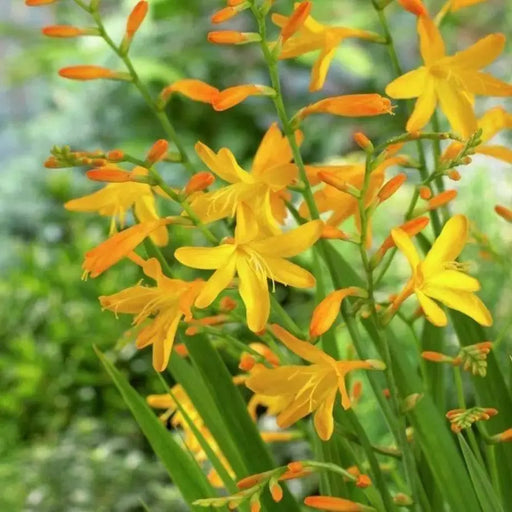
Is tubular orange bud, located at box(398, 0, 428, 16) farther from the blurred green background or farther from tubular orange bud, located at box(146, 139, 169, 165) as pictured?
the blurred green background

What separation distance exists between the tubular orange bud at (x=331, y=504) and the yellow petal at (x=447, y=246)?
0.11 m

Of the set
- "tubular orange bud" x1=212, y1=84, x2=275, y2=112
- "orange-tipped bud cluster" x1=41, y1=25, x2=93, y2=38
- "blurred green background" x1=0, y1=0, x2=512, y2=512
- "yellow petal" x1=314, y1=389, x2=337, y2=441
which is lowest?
"blurred green background" x1=0, y1=0, x2=512, y2=512

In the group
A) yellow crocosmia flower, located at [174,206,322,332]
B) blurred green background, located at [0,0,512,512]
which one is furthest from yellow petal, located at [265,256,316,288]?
blurred green background, located at [0,0,512,512]

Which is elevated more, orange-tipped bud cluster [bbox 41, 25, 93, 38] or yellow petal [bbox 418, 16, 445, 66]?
orange-tipped bud cluster [bbox 41, 25, 93, 38]

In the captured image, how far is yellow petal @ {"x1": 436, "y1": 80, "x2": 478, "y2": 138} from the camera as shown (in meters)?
0.48

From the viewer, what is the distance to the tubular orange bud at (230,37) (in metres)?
0.44

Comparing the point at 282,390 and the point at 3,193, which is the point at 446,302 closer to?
the point at 282,390

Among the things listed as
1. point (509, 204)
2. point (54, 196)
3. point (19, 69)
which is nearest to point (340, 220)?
point (509, 204)

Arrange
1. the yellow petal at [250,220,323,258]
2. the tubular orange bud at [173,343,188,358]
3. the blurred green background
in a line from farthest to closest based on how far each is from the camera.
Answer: the blurred green background < the tubular orange bud at [173,343,188,358] < the yellow petal at [250,220,323,258]

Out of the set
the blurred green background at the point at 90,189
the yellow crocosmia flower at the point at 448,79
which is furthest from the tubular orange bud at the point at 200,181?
the blurred green background at the point at 90,189

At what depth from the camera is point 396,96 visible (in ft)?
1.52

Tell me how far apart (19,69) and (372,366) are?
2169 millimetres

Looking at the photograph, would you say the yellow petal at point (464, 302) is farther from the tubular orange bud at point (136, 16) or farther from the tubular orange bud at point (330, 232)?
the tubular orange bud at point (136, 16)

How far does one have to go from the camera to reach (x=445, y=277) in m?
0.43
